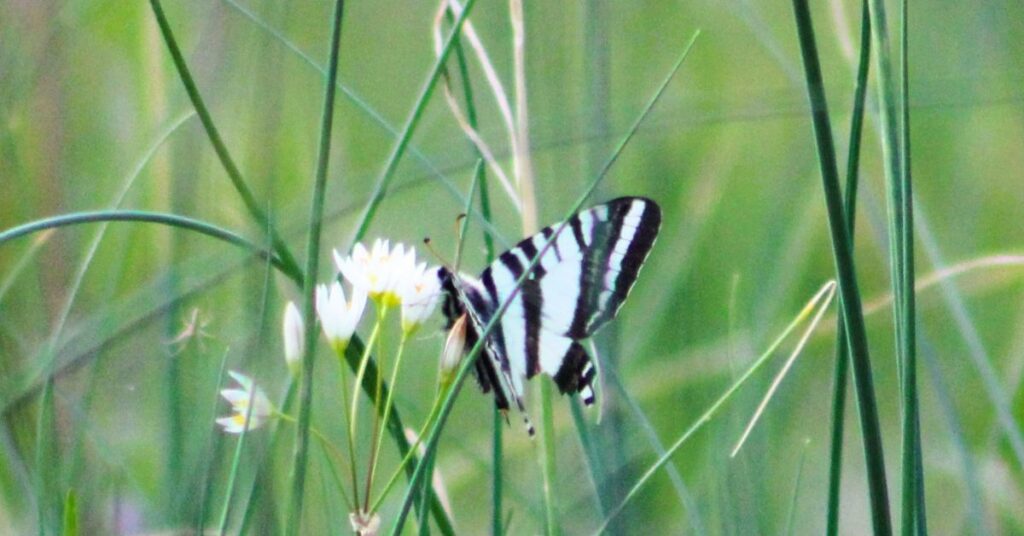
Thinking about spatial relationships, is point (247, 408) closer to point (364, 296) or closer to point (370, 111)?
point (364, 296)

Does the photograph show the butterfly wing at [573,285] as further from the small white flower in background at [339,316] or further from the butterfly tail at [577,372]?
the small white flower in background at [339,316]

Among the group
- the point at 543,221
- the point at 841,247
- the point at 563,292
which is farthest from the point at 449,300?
the point at 841,247

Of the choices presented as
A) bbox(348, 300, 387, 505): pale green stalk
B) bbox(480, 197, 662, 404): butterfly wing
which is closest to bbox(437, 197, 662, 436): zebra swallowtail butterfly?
bbox(480, 197, 662, 404): butterfly wing

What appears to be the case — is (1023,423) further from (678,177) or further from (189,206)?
(189,206)

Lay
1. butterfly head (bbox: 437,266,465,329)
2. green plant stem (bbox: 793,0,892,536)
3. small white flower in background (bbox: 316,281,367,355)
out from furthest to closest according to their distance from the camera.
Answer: butterfly head (bbox: 437,266,465,329) → small white flower in background (bbox: 316,281,367,355) → green plant stem (bbox: 793,0,892,536)

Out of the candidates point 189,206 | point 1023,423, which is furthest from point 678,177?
point 189,206

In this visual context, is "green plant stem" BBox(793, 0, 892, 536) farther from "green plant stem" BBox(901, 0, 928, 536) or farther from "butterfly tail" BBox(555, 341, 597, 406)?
"butterfly tail" BBox(555, 341, 597, 406)

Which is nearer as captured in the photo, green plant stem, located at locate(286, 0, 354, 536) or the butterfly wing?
green plant stem, located at locate(286, 0, 354, 536)
